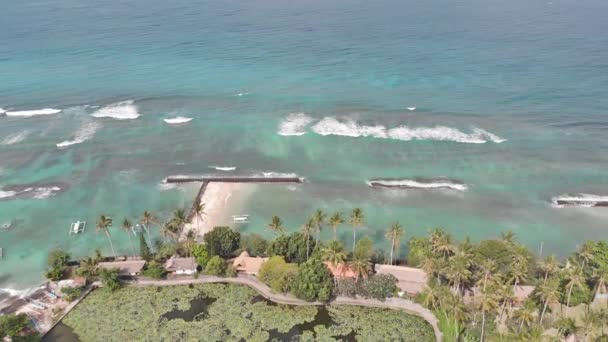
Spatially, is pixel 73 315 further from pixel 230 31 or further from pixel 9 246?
pixel 230 31

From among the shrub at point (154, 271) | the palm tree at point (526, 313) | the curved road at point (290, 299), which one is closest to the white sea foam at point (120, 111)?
the shrub at point (154, 271)

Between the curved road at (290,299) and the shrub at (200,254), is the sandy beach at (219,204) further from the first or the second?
the curved road at (290,299)

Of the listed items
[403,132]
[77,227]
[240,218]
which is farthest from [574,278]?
[77,227]

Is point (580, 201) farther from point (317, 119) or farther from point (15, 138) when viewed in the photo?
point (15, 138)

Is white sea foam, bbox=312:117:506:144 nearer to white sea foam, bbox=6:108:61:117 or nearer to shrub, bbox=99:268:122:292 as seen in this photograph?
shrub, bbox=99:268:122:292

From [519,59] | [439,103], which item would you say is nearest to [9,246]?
[439,103]

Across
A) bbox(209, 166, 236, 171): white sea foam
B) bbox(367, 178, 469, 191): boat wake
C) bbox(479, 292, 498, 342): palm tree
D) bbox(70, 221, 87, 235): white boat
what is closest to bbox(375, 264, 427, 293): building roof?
bbox(479, 292, 498, 342): palm tree
